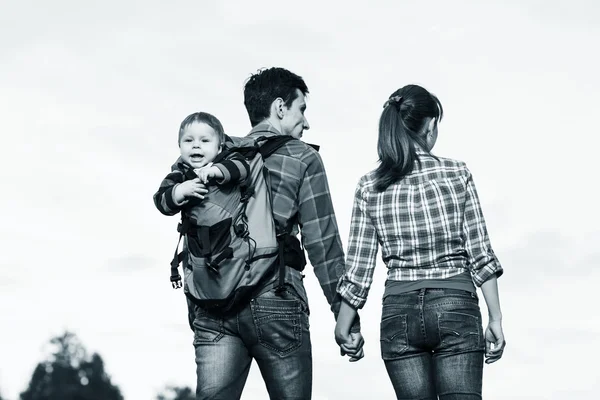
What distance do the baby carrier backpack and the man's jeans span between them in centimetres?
10

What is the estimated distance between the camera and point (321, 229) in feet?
17.6

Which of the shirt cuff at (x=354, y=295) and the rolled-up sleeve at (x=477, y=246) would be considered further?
the shirt cuff at (x=354, y=295)

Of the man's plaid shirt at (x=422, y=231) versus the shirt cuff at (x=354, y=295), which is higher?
the man's plaid shirt at (x=422, y=231)

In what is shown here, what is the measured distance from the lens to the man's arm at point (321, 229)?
5363 mm

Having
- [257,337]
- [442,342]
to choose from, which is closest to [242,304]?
[257,337]

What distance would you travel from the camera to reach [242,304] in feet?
16.5

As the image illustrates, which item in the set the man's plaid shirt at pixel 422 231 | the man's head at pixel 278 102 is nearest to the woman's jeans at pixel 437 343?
the man's plaid shirt at pixel 422 231

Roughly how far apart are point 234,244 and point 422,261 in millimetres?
1066

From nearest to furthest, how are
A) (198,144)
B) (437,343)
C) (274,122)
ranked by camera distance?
(437,343) < (198,144) < (274,122)

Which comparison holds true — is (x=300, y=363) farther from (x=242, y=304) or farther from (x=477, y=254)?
(x=477, y=254)

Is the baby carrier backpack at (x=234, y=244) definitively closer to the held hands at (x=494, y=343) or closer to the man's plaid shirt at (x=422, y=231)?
the man's plaid shirt at (x=422, y=231)

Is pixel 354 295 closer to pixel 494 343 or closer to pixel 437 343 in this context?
pixel 437 343

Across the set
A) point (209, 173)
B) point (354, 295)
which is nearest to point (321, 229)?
point (354, 295)

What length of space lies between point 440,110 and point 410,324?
141cm
